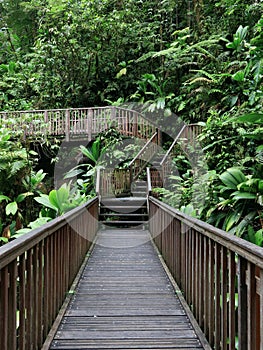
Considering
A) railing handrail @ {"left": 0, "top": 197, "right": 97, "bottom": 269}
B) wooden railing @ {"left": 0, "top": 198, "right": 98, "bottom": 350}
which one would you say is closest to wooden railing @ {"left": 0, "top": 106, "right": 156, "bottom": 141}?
wooden railing @ {"left": 0, "top": 198, "right": 98, "bottom": 350}

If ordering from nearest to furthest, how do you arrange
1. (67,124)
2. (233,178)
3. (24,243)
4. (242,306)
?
(242,306) < (24,243) < (233,178) < (67,124)

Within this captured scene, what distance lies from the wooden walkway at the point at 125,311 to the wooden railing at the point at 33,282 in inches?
9.1

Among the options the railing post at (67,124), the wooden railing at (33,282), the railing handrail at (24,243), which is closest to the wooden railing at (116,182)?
the railing post at (67,124)

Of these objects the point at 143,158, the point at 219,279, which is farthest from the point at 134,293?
the point at 143,158

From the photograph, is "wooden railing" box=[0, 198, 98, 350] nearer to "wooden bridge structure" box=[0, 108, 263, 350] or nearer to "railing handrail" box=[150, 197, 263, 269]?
"wooden bridge structure" box=[0, 108, 263, 350]

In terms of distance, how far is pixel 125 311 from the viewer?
321 cm

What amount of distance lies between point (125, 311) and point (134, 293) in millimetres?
556

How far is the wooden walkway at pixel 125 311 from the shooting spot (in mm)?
2561

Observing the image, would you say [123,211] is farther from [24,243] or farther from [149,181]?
[24,243]

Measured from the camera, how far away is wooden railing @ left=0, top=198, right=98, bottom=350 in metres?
1.65

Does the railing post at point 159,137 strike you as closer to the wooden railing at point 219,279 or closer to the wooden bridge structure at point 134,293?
the wooden bridge structure at point 134,293

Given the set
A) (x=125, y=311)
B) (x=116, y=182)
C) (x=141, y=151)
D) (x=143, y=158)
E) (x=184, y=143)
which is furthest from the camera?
(x=143, y=158)

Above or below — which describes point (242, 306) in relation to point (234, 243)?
below

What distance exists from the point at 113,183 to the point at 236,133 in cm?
476
